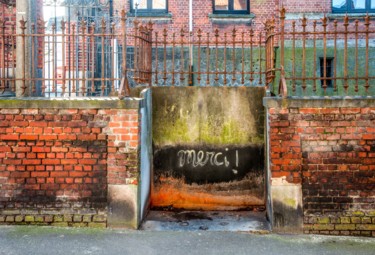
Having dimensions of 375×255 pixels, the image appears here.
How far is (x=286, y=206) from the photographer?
227 inches

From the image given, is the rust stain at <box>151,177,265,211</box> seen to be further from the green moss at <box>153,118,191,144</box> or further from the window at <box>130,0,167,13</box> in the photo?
the window at <box>130,0,167,13</box>

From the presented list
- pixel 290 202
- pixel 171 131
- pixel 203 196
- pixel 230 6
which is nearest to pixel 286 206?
pixel 290 202

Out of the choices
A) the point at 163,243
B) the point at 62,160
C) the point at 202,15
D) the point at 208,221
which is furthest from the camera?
the point at 202,15

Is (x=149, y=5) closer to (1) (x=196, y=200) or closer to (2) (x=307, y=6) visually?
(2) (x=307, y=6)

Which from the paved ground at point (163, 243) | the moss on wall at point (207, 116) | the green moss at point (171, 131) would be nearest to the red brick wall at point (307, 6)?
the moss on wall at point (207, 116)

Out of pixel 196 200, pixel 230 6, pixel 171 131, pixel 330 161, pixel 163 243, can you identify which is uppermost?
pixel 230 6

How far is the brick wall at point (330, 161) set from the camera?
18.7 feet

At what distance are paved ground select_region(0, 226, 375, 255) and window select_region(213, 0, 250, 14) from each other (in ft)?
32.4

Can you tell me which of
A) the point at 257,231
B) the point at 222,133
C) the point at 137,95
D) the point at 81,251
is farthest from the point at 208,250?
the point at 137,95

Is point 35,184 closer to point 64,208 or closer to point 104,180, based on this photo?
point 64,208

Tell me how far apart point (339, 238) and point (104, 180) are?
3390 mm

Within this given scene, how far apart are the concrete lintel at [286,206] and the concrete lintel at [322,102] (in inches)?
42.9

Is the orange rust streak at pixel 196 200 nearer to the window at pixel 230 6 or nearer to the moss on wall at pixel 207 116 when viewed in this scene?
the moss on wall at pixel 207 116

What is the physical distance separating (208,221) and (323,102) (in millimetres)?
2493
